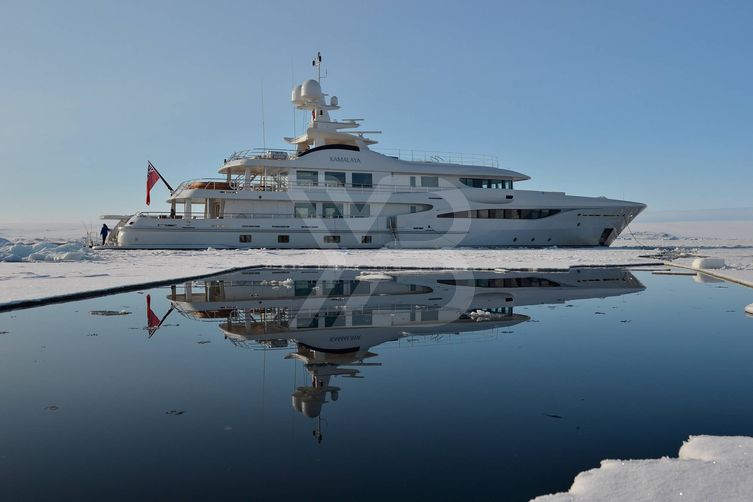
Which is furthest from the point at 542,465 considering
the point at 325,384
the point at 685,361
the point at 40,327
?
the point at 40,327

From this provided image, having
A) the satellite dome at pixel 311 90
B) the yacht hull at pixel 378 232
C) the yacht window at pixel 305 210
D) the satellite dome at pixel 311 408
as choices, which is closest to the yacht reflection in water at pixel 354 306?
the satellite dome at pixel 311 408

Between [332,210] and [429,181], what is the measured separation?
564cm

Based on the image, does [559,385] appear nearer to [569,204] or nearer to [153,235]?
[153,235]

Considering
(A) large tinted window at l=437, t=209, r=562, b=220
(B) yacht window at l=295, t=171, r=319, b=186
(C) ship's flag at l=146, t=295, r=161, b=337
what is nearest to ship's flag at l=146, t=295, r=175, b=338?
(C) ship's flag at l=146, t=295, r=161, b=337

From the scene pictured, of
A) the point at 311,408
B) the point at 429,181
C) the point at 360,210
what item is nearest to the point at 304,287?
the point at 311,408

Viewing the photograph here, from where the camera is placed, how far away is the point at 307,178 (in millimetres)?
28859

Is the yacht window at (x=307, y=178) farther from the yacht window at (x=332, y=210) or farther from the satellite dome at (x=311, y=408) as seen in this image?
the satellite dome at (x=311, y=408)

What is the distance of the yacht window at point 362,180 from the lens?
29.5 m

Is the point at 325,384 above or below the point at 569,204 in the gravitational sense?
below

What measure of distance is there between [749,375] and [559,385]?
73.1 inches

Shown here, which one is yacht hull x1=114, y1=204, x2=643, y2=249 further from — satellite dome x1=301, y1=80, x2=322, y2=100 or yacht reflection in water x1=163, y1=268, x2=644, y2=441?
yacht reflection in water x1=163, y1=268, x2=644, y2=441

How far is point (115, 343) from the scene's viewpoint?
260 inches

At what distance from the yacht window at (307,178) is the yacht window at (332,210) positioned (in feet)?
3.99

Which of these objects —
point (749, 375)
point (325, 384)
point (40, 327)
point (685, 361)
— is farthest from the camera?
point (40, 327)
